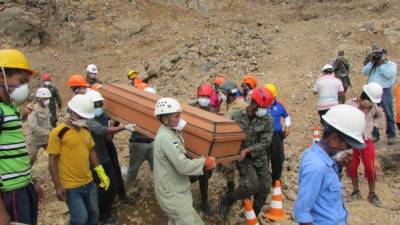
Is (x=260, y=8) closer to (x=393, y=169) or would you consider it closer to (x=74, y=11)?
(x=74, y=11)

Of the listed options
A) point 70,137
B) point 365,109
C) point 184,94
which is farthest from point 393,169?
point 184,94

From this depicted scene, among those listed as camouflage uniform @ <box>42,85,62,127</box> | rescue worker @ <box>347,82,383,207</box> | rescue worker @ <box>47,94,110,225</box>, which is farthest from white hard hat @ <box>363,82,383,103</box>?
camouflage uniform @ <box>42,85,62,127</box>

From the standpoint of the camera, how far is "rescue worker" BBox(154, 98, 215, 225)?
Result: 381cm

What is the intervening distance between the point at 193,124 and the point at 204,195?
4.73ft

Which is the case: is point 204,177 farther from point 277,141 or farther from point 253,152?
point 277,141

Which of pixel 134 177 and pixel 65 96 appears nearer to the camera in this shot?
pixel 134 177

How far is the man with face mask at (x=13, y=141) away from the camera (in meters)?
3.19

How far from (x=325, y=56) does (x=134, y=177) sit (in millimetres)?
10187

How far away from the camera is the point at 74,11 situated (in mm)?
18812

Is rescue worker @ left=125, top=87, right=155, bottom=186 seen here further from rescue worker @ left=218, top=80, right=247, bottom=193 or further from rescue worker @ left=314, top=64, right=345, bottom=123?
rescue worker @ left=314, top=64, right=345, bottom=123

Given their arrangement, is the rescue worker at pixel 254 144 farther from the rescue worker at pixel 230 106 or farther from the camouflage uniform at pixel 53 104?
the camouflage uniform at pixel 53 104

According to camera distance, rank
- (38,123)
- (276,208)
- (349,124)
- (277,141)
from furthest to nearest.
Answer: (38,123) < (277,141) < (276,208) < (349,124)

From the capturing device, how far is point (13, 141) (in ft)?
10.7

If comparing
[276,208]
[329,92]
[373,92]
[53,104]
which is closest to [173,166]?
[276,208]
